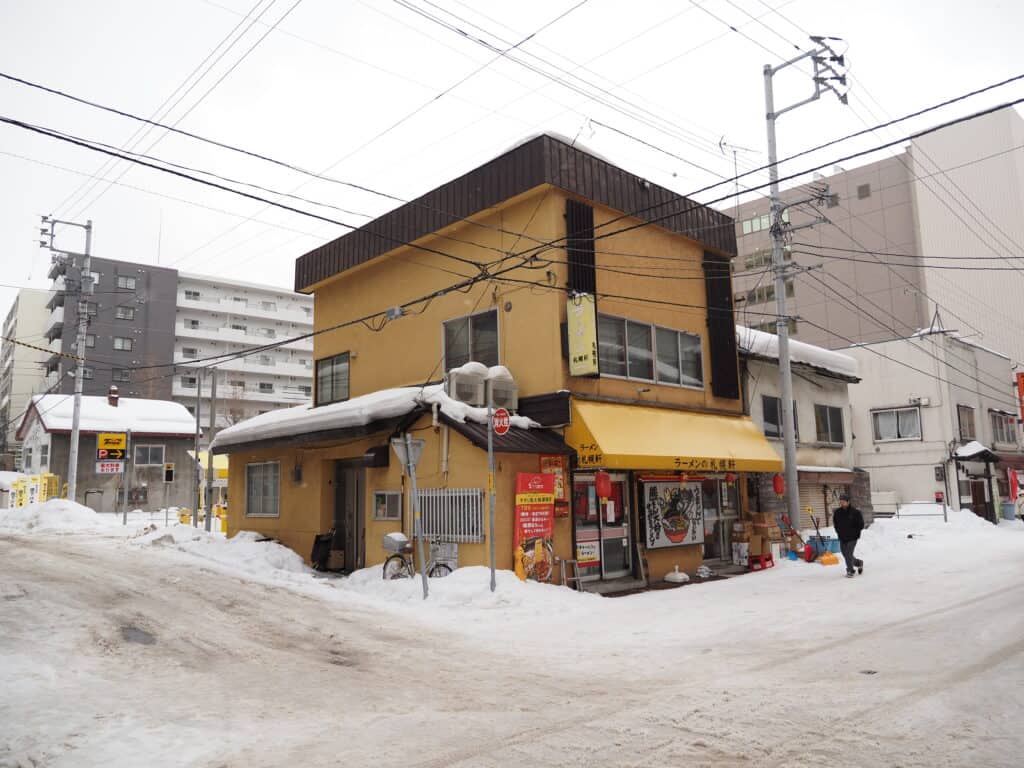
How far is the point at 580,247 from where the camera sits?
1552 centimetres

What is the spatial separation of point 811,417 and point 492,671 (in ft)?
65.8

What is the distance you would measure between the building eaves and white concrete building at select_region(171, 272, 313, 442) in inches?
2297

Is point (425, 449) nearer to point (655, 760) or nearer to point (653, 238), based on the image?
point (653, 238)

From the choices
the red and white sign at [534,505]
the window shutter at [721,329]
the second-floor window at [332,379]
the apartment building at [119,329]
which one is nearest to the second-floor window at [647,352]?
the window shutter at [721,329]

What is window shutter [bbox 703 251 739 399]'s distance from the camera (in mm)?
19062

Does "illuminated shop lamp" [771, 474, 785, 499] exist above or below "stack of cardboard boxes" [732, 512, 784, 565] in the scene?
above

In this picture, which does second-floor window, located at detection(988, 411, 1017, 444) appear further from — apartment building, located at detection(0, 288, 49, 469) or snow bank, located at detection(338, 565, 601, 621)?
apartment building, located at detection(0, 288, 49, 469)

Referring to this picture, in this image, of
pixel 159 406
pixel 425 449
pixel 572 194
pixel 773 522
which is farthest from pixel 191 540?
pixel 159 406

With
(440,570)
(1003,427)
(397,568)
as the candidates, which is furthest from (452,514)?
(1003,427)

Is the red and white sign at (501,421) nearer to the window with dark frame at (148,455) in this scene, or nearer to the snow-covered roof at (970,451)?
the snow-covered roof at (970,451)

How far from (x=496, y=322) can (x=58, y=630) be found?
1010cm

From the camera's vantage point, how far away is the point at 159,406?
46.5 metres

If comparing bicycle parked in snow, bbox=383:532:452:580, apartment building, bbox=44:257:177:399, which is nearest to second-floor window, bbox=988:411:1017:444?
bicycle parked in snow, bbox=383:532:452:580

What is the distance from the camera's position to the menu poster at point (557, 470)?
47.2ft
